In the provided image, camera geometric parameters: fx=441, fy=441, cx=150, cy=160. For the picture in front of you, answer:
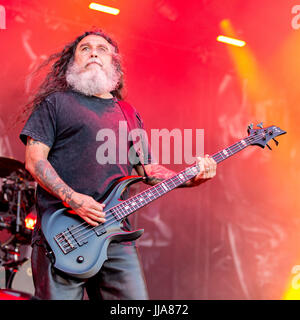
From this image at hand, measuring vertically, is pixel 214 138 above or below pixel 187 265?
above

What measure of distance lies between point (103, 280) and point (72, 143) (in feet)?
2.37

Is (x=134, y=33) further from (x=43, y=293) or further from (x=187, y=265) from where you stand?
(x=43, y=293)

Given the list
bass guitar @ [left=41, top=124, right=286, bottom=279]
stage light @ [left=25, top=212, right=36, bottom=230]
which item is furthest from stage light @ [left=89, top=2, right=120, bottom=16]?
bass guitar @ [left=41, top=124, right=286, bottom=279]

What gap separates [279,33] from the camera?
5.78m

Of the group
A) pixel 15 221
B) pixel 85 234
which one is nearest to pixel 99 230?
pixel 85 234

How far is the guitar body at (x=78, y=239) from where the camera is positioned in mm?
2045

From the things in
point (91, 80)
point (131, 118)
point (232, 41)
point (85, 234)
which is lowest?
point (85, 234)

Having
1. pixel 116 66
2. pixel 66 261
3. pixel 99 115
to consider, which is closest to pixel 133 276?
pixel 66 261

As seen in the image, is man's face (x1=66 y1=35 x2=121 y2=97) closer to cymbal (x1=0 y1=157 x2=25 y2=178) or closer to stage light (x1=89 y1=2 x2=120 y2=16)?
cymbal (x1=0 y1=157 x2=25 y2=178)

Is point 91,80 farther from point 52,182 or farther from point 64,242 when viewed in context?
point 64,242

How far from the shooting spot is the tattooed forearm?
2.14 m

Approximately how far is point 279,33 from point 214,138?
166cm

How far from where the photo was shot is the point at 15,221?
13.3 feet

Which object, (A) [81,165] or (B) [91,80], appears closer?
(A) [81,165]
